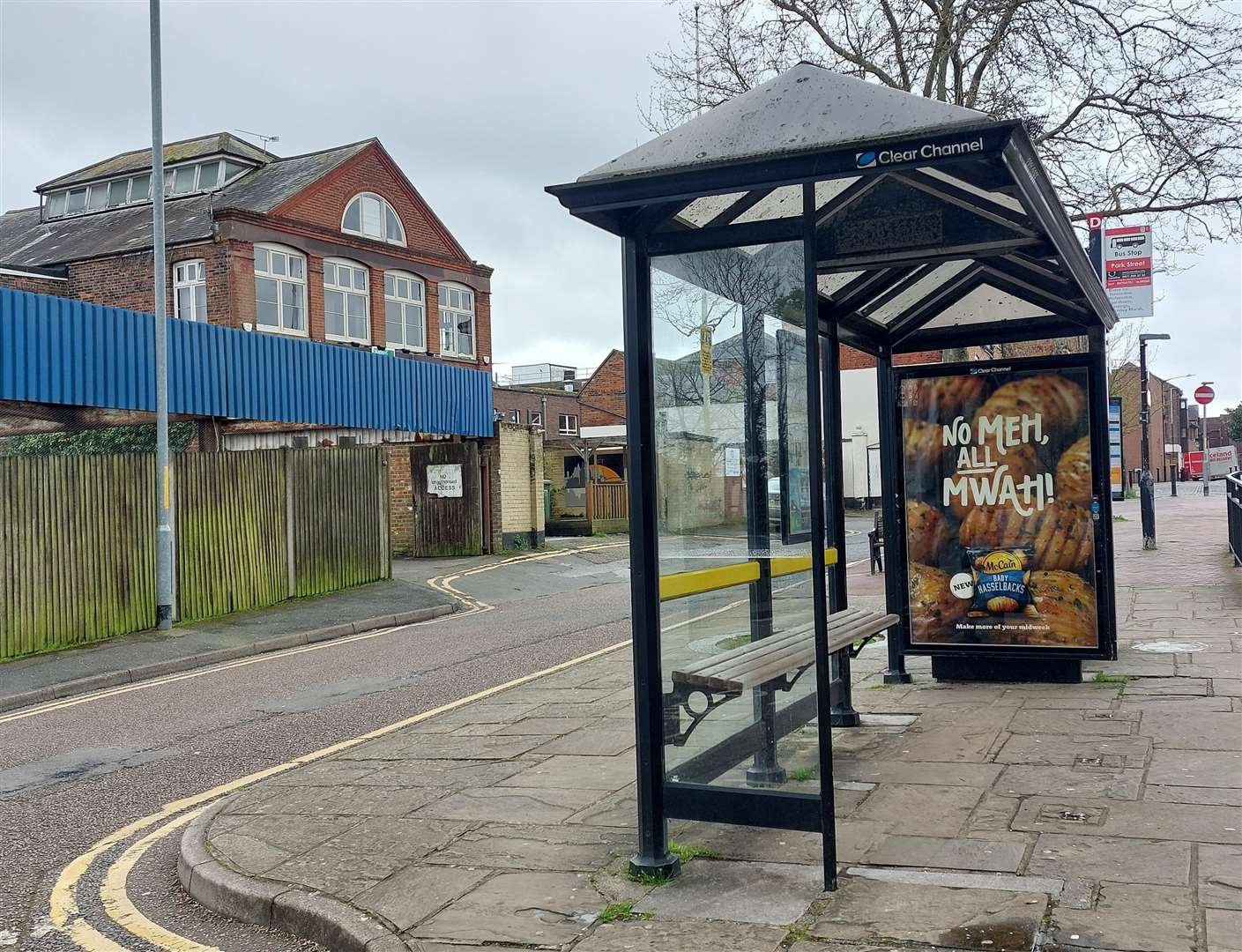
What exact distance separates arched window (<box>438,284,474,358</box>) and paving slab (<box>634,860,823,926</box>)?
3181 centimetres

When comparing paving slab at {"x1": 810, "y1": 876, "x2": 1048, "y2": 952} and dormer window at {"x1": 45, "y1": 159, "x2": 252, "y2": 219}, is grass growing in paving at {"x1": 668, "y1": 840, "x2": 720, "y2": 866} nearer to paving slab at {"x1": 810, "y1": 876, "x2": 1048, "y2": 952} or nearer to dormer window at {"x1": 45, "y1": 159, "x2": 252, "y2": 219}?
paving slab at {"x1": 810, "y1": 876, "x2": 1048, "y2": 952}

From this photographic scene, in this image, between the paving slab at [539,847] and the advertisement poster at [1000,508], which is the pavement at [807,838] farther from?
the advertisement poster at [1000,508]

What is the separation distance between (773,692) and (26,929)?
328 centimetres

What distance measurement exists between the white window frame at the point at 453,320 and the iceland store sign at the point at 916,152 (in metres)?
31.8

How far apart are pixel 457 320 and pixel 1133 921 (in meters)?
34.0

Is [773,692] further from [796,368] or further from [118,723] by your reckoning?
[118,723]

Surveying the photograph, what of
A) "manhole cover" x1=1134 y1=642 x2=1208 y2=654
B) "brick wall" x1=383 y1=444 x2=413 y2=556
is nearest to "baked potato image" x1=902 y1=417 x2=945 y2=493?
"manhole cover" x1=1134 y1=642 x2=1208 y2=654

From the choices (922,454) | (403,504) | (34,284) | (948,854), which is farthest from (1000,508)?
(34,284)

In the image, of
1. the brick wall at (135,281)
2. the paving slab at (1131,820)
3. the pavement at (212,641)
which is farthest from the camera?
the brick wall at (135,281)

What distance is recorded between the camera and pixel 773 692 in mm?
5254

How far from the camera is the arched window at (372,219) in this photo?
33094mm

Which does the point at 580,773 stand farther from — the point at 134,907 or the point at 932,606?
the point at 932,606

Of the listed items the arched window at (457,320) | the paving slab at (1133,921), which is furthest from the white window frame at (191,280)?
the paving slab at (1133,921)

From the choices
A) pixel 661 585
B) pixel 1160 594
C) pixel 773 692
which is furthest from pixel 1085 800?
pixel 1160 594
